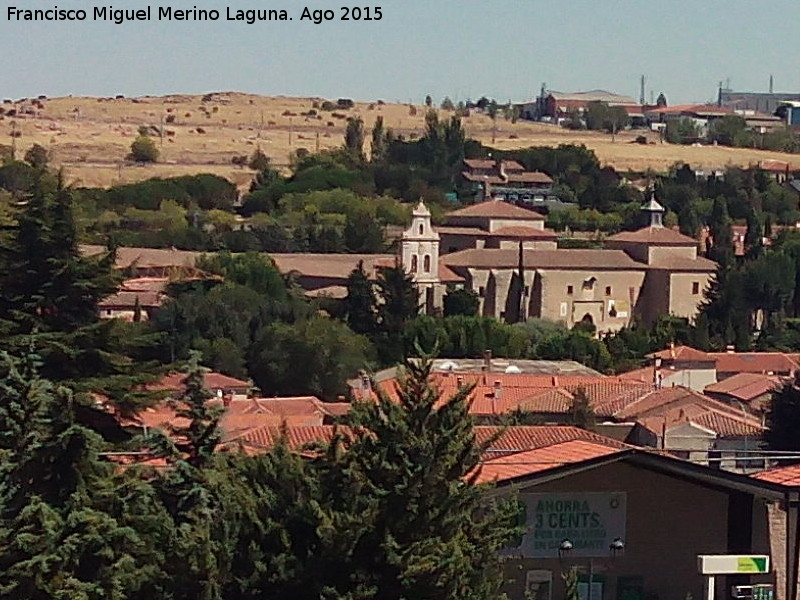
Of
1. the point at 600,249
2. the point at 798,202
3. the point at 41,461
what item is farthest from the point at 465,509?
the point at 798,202

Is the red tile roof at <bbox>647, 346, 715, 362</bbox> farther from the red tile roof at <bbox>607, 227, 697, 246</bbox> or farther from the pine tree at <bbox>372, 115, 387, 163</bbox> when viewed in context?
the pine tree at <bbox>372, 115, 387, 163</bbox>

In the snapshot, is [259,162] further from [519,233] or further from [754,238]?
[754,238]

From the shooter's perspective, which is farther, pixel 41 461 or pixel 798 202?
pixel 798 202

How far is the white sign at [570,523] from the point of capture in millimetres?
8859

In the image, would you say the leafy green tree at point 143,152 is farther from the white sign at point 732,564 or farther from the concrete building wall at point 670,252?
the white sign at point 732,564

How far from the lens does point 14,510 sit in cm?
789

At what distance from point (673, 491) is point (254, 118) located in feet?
389

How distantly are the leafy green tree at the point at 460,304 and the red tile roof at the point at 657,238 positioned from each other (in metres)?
8.43

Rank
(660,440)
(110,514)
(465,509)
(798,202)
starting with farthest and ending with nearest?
(798,202)
(660,440)
(110,514)
(465,509)

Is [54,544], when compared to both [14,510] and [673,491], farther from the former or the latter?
[673,491]

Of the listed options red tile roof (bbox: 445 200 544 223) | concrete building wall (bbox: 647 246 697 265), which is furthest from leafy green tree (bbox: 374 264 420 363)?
red tile roof (bbox: 445 200 544 223)

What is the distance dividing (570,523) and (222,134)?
351 feet

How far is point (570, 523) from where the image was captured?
29.3 feet

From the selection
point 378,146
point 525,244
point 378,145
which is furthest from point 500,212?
point 378,145
